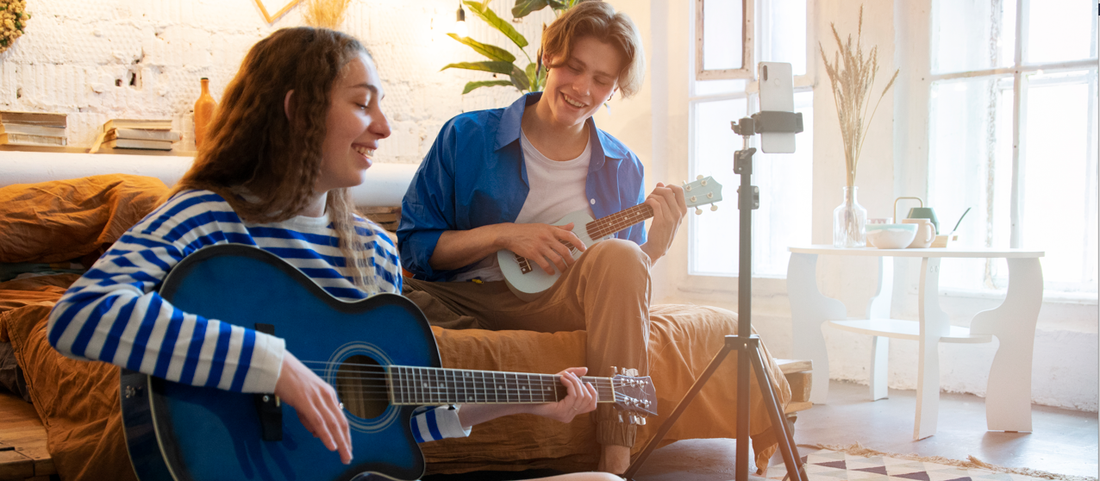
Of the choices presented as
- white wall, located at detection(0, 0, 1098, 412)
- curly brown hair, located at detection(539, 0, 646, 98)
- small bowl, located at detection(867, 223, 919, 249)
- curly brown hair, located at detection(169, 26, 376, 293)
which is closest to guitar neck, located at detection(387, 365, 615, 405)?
curly brown hair, located at detection(169, 26, 376, 293)

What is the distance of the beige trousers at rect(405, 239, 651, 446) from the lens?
1.57 m

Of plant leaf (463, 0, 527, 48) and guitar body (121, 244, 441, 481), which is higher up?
plant leaf (463, 0, 527, 48)

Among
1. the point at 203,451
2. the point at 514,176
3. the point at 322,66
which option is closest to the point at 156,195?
the point at 514,176

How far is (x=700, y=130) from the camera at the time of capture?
3893 millimetres

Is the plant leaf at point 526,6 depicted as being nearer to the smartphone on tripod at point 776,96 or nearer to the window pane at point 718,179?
the window pane at point 718,179

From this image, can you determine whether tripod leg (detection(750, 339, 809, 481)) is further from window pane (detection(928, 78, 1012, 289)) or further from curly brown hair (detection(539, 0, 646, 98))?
window pane (detection(928, 78, 1012, 289))

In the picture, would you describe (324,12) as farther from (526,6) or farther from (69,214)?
(69,214)

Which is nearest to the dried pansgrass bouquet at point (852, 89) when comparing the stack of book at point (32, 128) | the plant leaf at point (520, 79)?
the plant leaf at point (520, 79)

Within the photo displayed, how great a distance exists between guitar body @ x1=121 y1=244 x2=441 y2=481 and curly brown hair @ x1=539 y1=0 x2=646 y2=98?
1.05 metres

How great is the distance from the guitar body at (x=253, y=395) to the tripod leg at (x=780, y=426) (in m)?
0.82

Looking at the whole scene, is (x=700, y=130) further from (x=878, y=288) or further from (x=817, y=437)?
(x=817, y=437)

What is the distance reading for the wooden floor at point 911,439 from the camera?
2059 millimetres

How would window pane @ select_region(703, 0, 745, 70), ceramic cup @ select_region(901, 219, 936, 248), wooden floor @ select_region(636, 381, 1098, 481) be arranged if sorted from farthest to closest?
window pane @ select_region(703, 0, 745, 70), ceramic cup @ select_region(901, 219, 936, 248), wooden floor @ select_region(636, 381, 1098, 481)

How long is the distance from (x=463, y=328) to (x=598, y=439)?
0.41 meters
